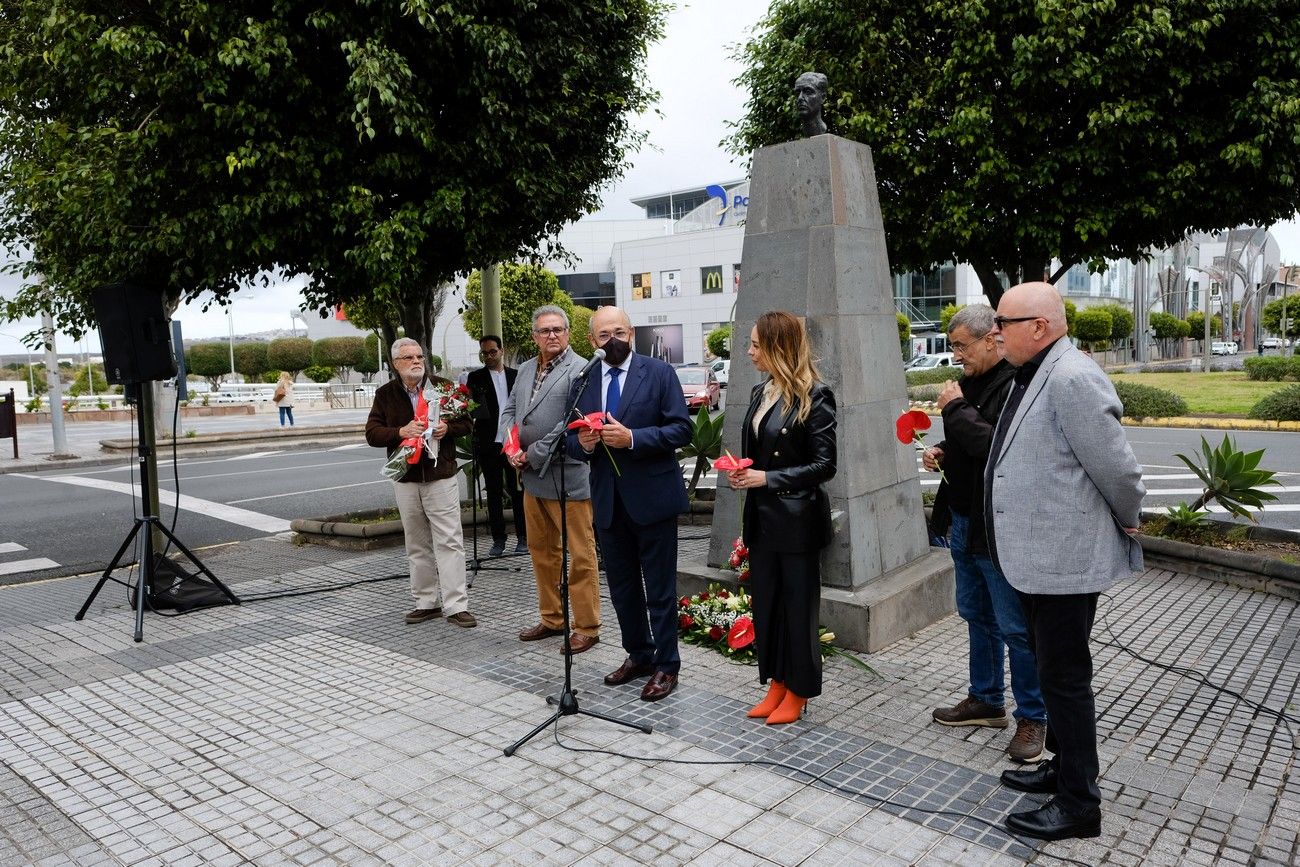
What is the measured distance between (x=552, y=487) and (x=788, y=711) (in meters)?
1.94

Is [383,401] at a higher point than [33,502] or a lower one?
higher

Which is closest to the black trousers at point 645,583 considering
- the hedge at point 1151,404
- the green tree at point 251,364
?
the hedge at point 1151,404

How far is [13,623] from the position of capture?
6980mm

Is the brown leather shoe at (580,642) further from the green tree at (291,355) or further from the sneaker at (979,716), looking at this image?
the green tree at (291,355)

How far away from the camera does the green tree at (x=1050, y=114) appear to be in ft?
33.1

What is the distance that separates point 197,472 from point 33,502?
3.37m

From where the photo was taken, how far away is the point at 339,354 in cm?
6256

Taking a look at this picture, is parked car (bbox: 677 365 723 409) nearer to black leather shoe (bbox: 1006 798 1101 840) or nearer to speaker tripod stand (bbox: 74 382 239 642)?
speaker tripod stand (bbox: 74 382 239 642)

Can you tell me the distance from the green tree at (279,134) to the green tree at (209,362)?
58.6 metres

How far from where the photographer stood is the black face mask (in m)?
4.81

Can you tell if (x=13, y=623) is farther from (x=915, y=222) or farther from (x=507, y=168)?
(x=915, y=222)

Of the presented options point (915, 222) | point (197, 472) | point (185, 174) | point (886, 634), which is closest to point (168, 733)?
point (886, 634)

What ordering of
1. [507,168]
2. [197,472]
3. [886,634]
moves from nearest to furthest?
1. [886,634]
2. [507,168]
3. [197,472]

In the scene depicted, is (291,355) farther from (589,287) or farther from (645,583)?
(645,583)
